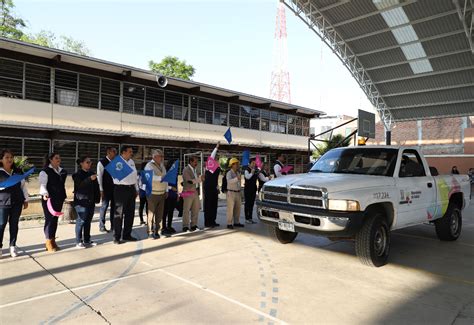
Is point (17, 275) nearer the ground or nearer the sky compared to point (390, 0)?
nearer the ground

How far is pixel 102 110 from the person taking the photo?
1667cm

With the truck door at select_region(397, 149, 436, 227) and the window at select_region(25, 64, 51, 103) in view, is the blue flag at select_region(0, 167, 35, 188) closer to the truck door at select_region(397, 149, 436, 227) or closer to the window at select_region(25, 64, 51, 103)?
the truck door at select_region(397, 149, 436, 227)

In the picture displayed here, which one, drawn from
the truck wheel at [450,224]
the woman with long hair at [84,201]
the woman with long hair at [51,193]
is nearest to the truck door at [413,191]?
the truck wheel at [450,224]

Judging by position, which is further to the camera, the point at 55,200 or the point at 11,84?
the point at 11,84

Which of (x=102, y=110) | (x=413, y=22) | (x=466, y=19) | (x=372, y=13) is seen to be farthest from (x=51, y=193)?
(x=466, y=19)

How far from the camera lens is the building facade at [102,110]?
14.2 metres

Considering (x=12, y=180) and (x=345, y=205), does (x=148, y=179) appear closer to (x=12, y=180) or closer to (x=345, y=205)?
(x=12, y=180)

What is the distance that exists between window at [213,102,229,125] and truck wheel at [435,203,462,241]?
52.6 ft

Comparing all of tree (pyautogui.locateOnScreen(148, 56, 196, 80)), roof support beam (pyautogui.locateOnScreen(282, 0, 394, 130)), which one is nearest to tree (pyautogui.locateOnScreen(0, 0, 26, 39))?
tree (pyautogui.locateOnScreen(148, 56, 196, 80))

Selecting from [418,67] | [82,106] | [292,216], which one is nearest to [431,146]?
[418,67]

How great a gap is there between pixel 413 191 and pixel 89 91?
49.1 feet

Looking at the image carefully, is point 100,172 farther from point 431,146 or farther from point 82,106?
point 431,146

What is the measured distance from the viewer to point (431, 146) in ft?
126

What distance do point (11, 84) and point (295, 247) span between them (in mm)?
13615
